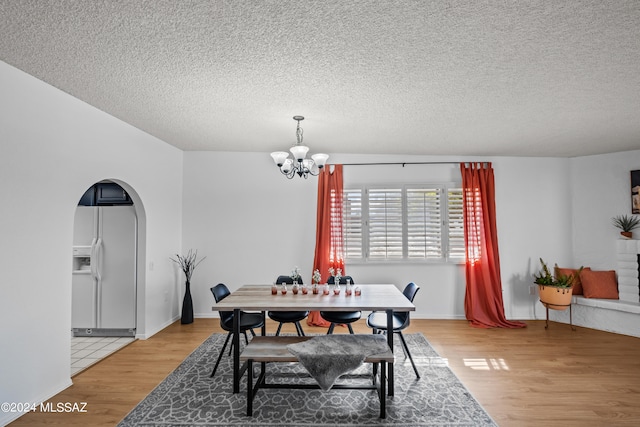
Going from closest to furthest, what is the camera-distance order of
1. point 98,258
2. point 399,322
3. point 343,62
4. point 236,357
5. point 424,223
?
point 343,62
point 236,357
point 399,322
point 98,258
point 424,223

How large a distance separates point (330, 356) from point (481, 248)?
3421 millimetres

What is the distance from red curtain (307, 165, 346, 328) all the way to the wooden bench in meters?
2.06

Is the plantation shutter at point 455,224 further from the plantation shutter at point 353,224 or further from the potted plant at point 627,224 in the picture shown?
the potted plant at point 627,224

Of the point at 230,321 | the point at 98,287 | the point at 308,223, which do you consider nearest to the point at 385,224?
the point at 308,223

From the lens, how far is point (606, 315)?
4516mm

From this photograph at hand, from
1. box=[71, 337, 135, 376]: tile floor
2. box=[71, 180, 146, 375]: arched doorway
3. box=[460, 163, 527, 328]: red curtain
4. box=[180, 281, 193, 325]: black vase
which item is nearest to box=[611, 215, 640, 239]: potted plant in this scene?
box=[460, 163, 527, 328]: red curtain

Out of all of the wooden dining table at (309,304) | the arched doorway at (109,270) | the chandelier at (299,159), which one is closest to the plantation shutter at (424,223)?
the wooden dining table at (309,304)

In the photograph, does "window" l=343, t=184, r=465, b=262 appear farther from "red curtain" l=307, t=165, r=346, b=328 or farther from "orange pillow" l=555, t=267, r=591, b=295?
"orange pillow" l=555, t=267, r=591, b=295

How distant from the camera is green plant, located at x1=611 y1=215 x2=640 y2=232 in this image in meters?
4.66

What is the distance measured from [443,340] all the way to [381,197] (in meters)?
2.19

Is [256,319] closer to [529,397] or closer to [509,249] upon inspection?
[529,397]

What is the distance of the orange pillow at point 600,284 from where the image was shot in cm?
464

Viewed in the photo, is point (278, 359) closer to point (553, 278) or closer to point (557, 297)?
point (557, 297)

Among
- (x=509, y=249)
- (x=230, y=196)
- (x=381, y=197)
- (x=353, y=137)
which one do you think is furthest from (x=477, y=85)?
(x=230, y=196)
